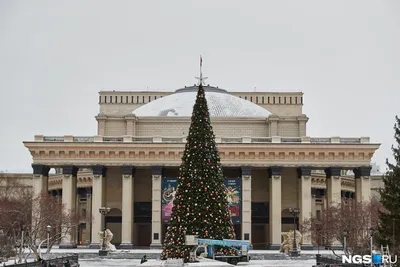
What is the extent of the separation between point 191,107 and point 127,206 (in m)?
14.8

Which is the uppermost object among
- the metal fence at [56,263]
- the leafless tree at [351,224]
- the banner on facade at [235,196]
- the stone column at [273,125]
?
the stone column at [273,125]

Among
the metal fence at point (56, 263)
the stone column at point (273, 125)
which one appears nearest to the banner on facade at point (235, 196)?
the stone column at point (273, 125)

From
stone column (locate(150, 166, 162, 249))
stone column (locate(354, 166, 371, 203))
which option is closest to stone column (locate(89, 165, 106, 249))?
stone column (locate(150, 166, 162, 249))

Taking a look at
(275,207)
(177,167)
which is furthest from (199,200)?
(177,167)

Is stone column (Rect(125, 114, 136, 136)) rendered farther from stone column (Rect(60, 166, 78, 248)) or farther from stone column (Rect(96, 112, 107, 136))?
stone column (Rect(60, 166, 78, 248))

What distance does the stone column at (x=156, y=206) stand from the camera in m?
67.8

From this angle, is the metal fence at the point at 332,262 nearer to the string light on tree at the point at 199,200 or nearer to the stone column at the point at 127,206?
the string light on tree at the point at 199,200

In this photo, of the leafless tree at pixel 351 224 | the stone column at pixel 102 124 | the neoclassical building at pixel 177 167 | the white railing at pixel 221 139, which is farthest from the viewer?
the stone column at pixel 102 124

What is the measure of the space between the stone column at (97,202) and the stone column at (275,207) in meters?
16.3

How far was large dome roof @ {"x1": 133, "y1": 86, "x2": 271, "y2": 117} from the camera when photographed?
3073 inches

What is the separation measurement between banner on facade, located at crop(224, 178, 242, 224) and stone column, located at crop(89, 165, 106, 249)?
12.1 metres

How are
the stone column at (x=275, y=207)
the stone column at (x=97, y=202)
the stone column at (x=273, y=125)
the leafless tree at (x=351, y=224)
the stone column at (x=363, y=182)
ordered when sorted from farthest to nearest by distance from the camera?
1. the stone column at (x=273, y=125)
2. the stone column at (x=363, y=182)
3. the stone column at (x=275, y=207)
4. the stone column at (x=97, y=202)
5. the leafless tree at (x=351, y=224)

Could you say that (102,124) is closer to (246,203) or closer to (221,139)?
(221,139)

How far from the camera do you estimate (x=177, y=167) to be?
7088cm
